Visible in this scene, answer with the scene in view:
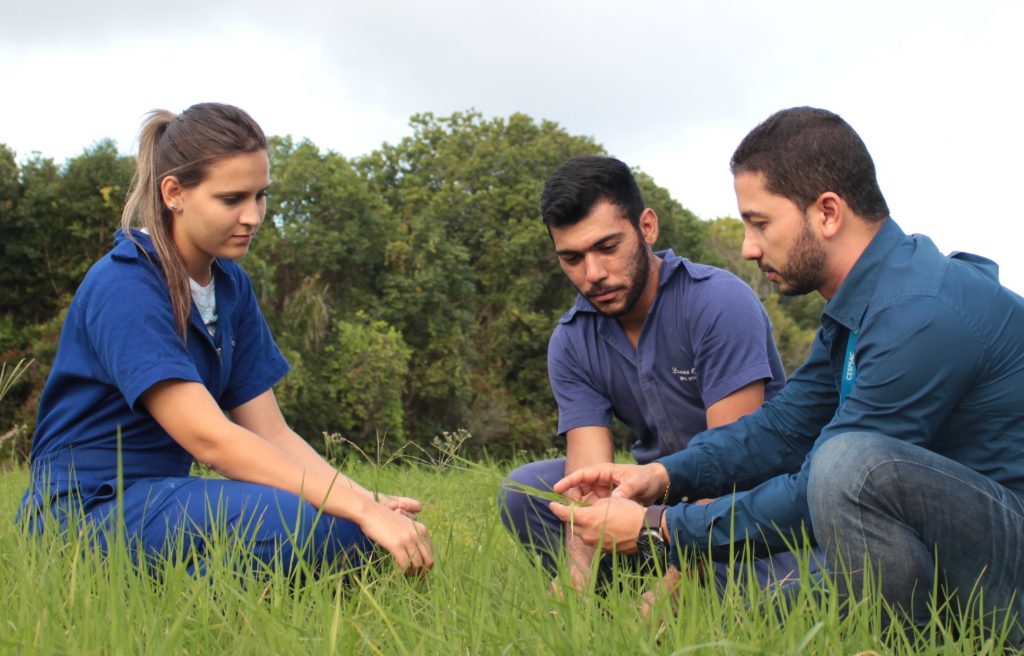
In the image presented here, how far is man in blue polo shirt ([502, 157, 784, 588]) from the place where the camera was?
13.5 feet

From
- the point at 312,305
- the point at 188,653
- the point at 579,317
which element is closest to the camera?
the point at 188,653

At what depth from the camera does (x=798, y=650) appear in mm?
1815

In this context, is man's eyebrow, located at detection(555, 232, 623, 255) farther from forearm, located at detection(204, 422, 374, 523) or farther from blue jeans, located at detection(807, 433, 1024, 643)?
blue jeans, located at detection(807, 433, 1024, 643)

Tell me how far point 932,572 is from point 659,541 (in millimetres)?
783

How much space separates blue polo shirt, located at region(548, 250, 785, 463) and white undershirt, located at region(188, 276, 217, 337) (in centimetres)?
152

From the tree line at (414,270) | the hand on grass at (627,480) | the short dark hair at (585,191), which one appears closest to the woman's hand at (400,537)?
the hand on grass at (627,480)

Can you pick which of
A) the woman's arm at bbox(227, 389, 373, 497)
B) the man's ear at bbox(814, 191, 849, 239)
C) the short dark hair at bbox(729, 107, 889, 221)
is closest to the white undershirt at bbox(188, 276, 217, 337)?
the woman's arm at bbox(227, 389, 373, 497)

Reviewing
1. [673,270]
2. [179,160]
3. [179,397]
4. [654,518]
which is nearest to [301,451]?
[179,397]

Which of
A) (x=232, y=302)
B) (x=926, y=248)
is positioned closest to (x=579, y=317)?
(x=232, y=302)

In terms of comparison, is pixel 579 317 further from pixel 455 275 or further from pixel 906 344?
pixel 455 275

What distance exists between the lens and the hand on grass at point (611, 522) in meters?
3.11

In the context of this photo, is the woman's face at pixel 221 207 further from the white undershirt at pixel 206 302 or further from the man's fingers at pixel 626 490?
the man's fingers at pixel 626 490

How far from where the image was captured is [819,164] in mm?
3066

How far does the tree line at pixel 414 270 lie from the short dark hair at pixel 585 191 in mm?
15990
